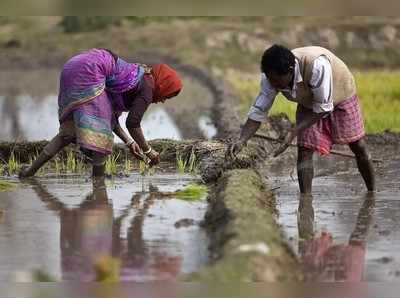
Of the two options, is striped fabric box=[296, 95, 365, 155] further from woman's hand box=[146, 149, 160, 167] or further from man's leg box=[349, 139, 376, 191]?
woman's hand box=[146, 149, 160, 167]

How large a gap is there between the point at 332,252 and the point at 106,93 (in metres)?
2.82

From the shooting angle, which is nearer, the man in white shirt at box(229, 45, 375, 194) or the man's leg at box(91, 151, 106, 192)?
the man in white shirt at box(229, 45, 375, 194)

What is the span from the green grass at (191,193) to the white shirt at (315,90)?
651 millimetres

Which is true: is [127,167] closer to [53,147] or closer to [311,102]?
[53,147]

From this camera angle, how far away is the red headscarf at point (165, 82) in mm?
7305

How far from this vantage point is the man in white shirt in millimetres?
6195

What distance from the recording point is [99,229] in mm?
5812

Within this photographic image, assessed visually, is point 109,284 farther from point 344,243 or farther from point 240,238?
point 344,243

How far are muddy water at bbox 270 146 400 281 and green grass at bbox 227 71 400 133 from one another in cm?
222

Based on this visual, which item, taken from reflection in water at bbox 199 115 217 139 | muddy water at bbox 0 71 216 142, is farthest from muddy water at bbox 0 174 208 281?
reflection in water at bbox 199 115 217 139

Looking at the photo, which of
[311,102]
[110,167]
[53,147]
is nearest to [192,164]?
[110,167]

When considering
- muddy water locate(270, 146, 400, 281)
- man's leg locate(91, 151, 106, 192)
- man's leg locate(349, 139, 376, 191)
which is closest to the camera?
muddy water locate(270, 146, 400, 281)

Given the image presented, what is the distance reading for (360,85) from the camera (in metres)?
14.5

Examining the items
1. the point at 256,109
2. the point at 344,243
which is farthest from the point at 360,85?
the point at 344,243
